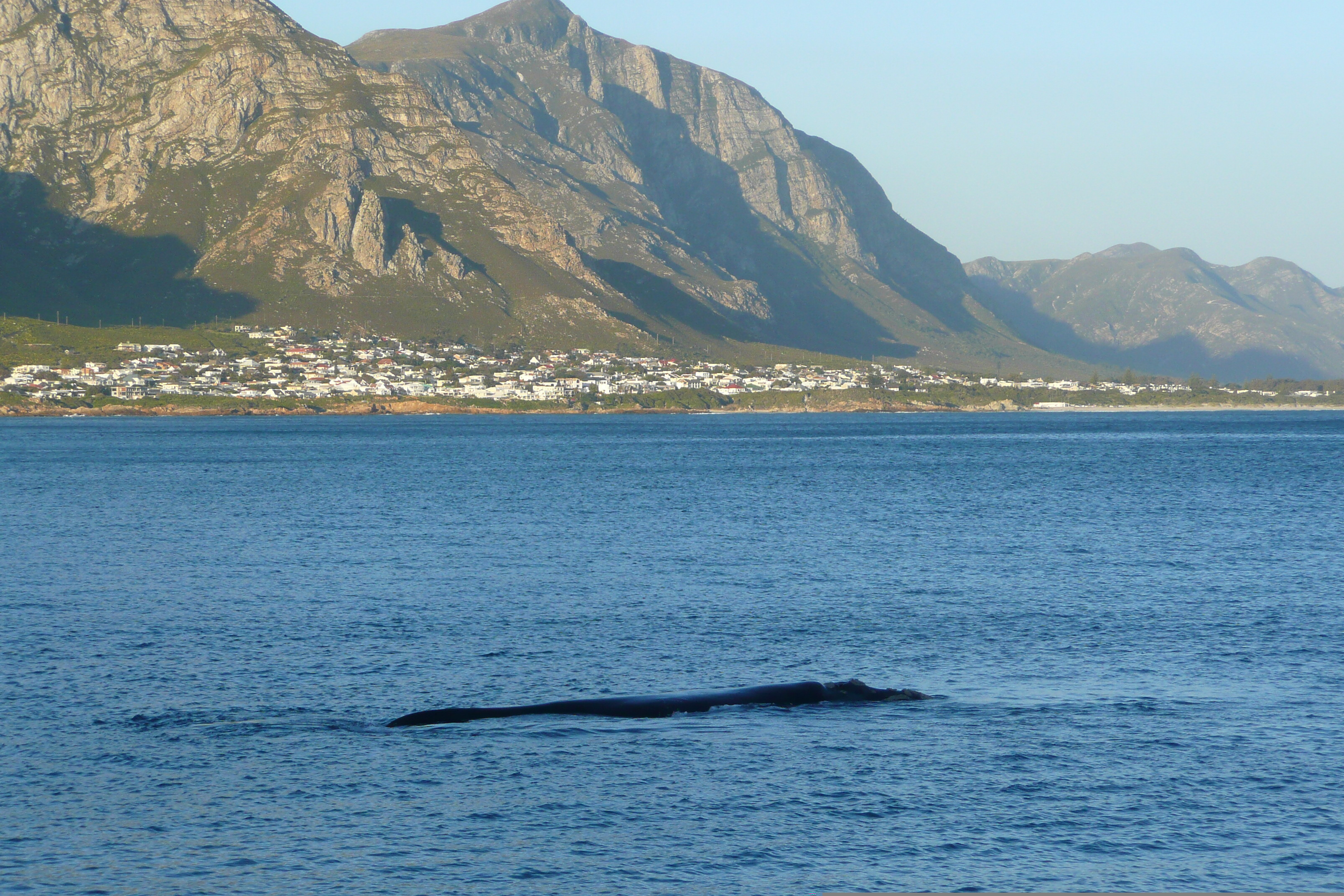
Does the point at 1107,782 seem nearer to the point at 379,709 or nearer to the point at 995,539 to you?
the point at 379,709

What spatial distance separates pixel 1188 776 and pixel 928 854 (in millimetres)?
7965

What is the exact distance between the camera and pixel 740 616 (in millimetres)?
49281

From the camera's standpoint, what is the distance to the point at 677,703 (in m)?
34.5

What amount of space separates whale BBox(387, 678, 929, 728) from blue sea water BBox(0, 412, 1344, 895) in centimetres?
78

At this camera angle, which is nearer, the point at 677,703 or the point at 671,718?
the point at 671,718

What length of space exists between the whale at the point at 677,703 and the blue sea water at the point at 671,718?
30.9 inches

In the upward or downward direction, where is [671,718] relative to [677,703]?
downward

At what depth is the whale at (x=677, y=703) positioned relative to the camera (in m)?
33.4

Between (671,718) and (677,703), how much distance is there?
1093 millimetres

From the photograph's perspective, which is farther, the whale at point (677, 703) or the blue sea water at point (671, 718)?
the whale at point (677, 703)

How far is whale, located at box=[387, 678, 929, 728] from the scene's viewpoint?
110ft

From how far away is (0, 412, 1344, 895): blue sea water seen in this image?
23500mm

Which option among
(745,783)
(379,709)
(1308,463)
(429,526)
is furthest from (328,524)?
(1308,463)

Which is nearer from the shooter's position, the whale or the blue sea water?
the blue sea water
